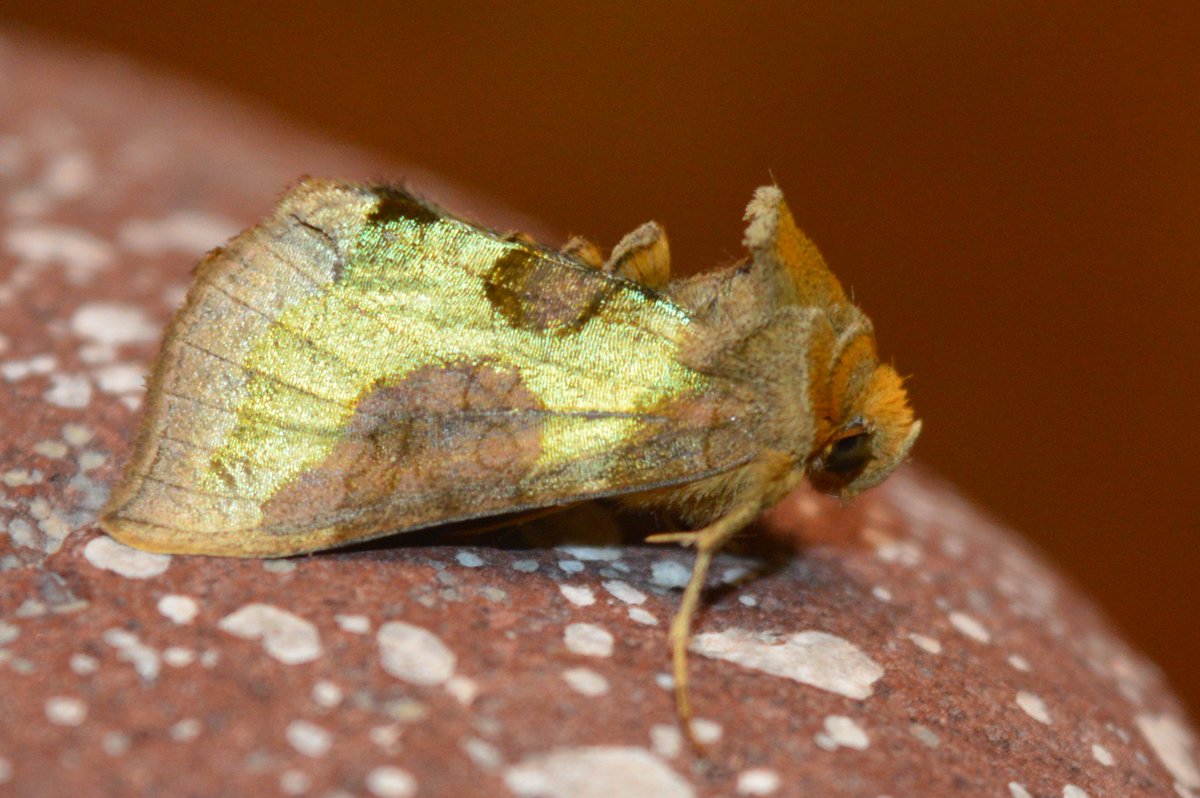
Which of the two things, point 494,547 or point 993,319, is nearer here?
point 494,547

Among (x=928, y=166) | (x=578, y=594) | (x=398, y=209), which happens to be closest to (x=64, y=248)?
(x=398, y=209)

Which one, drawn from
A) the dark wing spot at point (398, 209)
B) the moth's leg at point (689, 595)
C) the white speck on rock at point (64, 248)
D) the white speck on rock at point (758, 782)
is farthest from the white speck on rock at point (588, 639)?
the white speck on rock at point (64, 248)

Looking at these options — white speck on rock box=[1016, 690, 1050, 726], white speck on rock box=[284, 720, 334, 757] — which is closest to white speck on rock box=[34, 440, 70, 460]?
white speck on rock box=[284, 720, 334, 757]

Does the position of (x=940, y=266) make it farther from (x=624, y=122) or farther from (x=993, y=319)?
(x=624, y=122)

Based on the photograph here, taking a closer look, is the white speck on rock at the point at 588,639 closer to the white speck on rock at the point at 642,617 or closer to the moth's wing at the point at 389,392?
the white speck on rock at the point at 642,617

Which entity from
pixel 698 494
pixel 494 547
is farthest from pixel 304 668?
pixel 698 494

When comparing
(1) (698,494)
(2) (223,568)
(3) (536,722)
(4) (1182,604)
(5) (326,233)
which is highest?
(5) (326,233)
